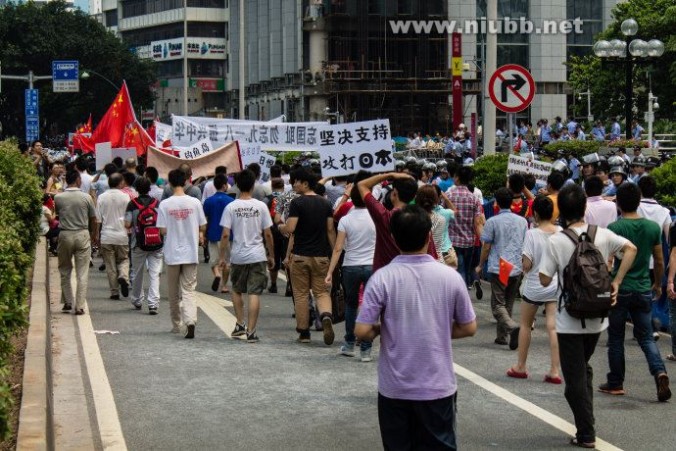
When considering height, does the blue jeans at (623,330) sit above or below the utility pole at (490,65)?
below

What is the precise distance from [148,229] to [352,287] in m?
4.15

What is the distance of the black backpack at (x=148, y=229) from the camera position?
51.7 ft

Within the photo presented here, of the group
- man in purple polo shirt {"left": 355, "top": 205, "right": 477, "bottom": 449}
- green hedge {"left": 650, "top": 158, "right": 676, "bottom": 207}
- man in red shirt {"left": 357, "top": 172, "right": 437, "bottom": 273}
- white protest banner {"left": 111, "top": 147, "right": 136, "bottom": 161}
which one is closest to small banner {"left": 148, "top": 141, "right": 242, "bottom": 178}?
white protest banner {"left": 111, "top": 147, "right": 136, "bottom": 161}

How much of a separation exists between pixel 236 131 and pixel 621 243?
18560 mm

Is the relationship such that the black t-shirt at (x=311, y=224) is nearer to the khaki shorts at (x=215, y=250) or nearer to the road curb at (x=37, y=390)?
the road curb at (x=37, y=390)

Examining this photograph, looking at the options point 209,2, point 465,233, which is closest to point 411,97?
point 209,2

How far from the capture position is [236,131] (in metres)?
27.3

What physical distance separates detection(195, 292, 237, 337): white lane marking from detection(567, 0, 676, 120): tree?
37277 millimetres

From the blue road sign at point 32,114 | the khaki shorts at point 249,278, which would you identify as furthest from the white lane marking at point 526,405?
the blue road sign at point 32,114

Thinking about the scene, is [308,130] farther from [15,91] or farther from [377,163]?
[15,91]

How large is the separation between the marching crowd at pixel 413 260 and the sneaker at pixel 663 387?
0.5 inches

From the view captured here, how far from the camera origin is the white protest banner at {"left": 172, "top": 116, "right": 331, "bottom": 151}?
2650 centimetres

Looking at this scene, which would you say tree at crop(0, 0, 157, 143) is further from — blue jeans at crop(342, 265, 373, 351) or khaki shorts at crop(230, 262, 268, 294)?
blue jeans at crop(342, 265, 373, 351)

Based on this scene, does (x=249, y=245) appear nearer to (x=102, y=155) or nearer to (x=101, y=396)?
(x=101, y=396)
